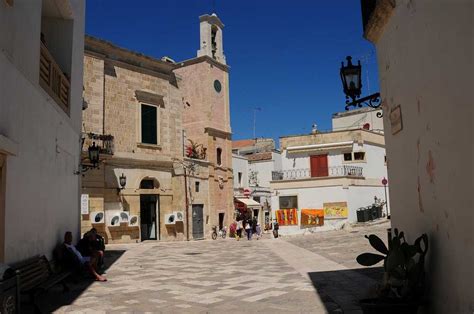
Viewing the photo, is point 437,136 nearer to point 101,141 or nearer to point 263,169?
point 101,141

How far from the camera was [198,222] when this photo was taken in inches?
1085

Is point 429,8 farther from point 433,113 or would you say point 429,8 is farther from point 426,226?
point 426,226

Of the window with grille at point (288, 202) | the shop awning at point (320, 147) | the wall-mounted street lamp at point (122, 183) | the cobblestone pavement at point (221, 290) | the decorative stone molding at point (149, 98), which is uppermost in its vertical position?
the decorative stone molding at point (149, 98)

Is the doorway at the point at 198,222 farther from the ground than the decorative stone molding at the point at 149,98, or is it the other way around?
the decorative stone molding at the point at 149,98

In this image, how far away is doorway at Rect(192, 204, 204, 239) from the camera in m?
27.1

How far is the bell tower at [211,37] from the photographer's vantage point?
3141 cm

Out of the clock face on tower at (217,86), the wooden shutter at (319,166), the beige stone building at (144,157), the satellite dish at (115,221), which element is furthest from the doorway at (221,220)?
the satellite dish at (115,221)

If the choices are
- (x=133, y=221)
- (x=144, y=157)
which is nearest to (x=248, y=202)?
(x=144, y=157)

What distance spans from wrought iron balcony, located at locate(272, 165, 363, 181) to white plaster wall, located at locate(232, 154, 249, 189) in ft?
29.6

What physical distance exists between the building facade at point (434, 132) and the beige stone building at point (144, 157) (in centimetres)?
1588

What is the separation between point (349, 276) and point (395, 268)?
158 inches

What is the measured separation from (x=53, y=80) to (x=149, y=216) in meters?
16.2

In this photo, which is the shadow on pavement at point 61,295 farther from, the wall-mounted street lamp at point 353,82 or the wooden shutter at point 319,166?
the wooden shutter at point 319,166

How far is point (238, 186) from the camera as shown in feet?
143
